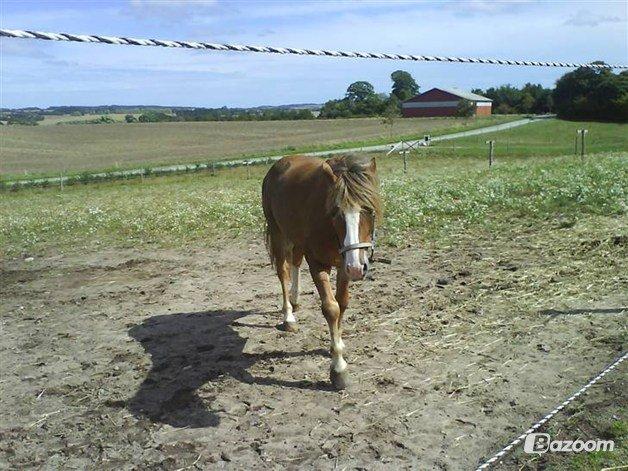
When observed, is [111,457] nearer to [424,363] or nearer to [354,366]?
[354,366]

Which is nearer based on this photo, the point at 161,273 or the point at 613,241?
the point at 613,241

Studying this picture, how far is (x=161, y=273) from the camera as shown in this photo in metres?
10.3

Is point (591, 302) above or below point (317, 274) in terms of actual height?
below

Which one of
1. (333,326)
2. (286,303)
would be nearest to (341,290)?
(333,326)

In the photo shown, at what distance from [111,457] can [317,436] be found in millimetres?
1581

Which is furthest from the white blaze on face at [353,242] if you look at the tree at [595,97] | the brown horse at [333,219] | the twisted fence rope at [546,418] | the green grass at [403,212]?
the tree at [595,97]

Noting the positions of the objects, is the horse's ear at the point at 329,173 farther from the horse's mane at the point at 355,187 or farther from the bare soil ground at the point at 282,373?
the bare soil ground at the point at 282,373

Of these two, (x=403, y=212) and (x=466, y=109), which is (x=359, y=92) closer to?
(x=466, y=109)

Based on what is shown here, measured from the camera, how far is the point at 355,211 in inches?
201

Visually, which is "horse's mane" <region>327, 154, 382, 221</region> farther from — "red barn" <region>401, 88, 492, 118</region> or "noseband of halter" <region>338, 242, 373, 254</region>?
"red barn" <region>401, 88, 492, 118</region>

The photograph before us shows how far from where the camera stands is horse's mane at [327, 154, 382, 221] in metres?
5.12

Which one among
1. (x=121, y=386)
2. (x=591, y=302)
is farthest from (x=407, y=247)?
(x=121, y=386)

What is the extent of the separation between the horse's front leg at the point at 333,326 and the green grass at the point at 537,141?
3672cm

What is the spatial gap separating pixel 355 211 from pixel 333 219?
0.26 metres
